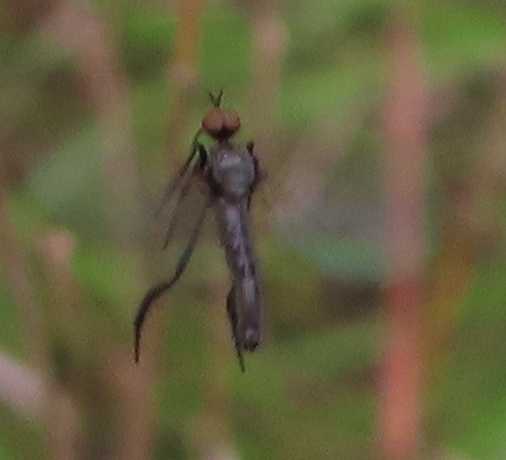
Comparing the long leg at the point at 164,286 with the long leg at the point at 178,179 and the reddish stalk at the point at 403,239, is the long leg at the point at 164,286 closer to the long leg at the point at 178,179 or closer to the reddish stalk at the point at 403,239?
the long leg at the point at 178,179

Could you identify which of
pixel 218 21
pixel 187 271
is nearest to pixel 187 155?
pixel 187 271

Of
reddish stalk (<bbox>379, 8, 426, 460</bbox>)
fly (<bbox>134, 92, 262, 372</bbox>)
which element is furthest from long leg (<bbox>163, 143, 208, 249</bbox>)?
reddish stalk (<bbox>379, 8, 426, 460</bbox>)

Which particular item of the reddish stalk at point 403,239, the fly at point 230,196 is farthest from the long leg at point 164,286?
the reddish stalk at point 403,239

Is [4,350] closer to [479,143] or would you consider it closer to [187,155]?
[187,155]

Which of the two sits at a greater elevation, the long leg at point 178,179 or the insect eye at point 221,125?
the insect eye at point 221,125

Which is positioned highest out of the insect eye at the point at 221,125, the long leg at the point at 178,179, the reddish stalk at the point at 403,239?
the insect eye at the point at 221,125

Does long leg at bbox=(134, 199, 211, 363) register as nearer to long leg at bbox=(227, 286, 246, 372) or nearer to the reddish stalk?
long leg at bbox=(227, 286, 246, 372)
